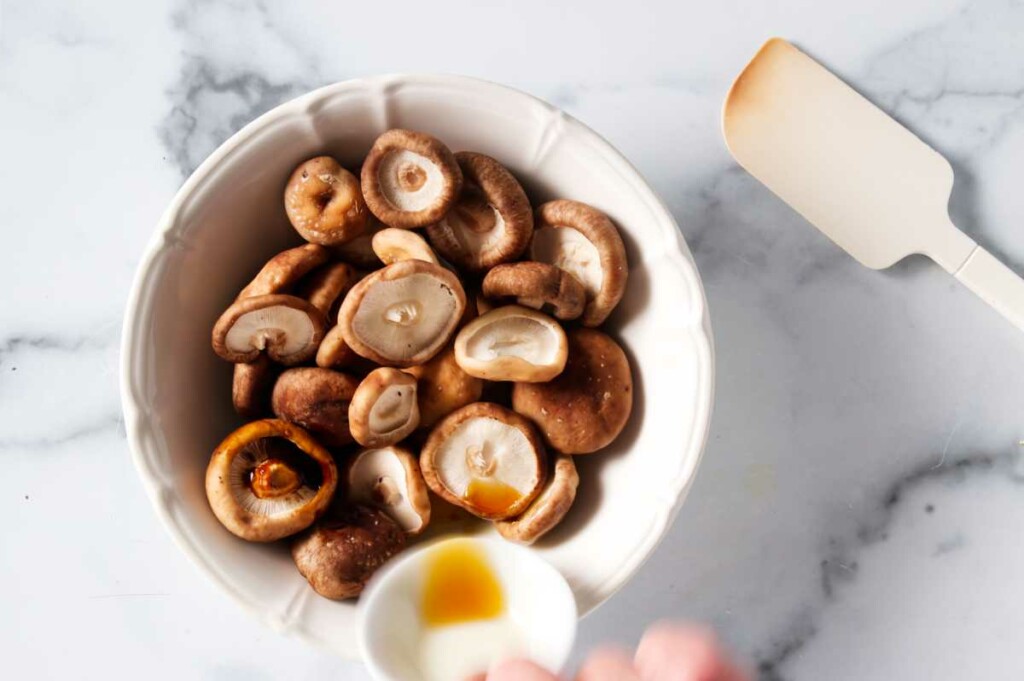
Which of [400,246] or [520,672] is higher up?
[400,246]

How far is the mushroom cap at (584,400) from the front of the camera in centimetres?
119

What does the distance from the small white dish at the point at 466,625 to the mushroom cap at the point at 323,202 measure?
0.40 meters

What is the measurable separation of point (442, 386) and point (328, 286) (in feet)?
0.60

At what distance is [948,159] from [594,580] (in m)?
0.79

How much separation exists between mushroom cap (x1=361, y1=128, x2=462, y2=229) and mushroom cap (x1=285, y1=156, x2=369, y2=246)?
0.03 meters

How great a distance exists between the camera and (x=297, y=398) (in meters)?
1.16

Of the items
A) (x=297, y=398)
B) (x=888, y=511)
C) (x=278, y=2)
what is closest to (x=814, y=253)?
(x=888, y=511)

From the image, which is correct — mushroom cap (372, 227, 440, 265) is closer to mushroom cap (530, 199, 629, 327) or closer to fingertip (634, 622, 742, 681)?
mushroom cap (530, 199, 629, 327)

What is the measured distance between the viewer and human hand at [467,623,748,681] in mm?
1110

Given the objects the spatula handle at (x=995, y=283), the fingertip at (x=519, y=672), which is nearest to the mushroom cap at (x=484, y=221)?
the fingertip at (x=519, y=672)

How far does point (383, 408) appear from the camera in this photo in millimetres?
1144

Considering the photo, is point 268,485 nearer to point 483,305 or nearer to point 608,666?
point 483,305

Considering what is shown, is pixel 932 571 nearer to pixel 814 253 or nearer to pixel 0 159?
pixel 814 253

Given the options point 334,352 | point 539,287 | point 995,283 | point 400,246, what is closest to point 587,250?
point 539,287
